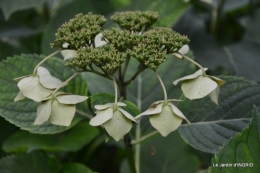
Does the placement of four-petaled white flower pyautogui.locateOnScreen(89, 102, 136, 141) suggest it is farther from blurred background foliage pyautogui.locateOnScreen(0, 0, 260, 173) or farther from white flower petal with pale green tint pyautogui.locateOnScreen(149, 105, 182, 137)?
→ blurred background foliage pyautogui.locateOnScreen(0, 0, 260, 173)

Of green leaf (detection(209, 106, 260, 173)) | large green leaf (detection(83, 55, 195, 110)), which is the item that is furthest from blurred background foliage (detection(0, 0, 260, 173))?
green leaf (detection(209, 106, 260, 173))

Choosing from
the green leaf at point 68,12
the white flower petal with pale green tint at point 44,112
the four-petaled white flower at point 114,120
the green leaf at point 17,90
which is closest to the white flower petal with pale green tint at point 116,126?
the four-petaled white flower at point 114,120

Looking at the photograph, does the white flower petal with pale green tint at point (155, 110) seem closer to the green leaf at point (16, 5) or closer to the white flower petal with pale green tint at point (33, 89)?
the white flower petal with pale green tint at point (33, 89)

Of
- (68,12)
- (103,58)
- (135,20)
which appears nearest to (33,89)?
(103,58)

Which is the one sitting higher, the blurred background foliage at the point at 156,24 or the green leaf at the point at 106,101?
the green leaf at the point at 106,101

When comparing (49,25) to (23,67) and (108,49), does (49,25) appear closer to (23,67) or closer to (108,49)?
(23,67)

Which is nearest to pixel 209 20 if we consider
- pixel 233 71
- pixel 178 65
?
pixel 233 71

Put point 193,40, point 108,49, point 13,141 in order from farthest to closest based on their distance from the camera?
1. point 193,40
2. point 13,141
3. point 108,49
